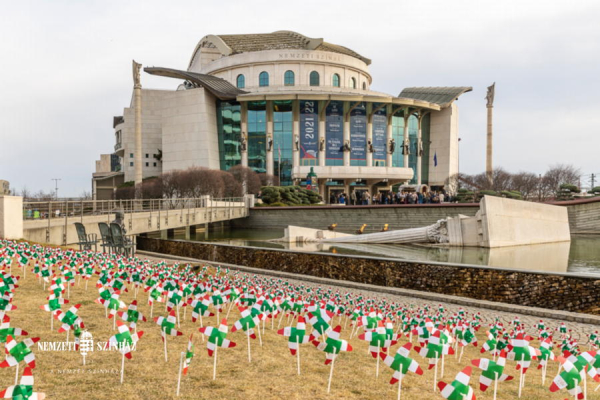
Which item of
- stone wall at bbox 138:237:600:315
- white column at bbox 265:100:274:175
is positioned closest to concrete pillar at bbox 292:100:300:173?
white column at bbox 265:100:274:175

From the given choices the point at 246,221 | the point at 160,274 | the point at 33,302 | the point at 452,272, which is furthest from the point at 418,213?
the point at 33,302

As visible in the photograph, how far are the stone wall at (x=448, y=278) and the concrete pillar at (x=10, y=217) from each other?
26.2 ft

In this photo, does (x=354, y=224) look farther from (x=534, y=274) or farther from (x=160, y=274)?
(x=160, y=274)

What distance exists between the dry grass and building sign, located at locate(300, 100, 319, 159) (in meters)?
64.0

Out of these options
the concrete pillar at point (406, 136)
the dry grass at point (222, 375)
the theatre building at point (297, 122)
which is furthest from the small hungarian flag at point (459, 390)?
the concrete pillar at point (406, 136)

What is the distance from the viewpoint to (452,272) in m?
14.5

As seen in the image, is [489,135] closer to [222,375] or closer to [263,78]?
[263,78]

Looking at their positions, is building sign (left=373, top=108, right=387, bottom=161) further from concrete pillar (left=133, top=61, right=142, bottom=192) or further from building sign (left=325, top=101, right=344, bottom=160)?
concrete pillar (left=133, top=61, right=142, bottom=192)

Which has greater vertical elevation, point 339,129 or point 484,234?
point 339,129

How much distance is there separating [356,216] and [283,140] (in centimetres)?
3464

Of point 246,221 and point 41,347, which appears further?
point 246,221

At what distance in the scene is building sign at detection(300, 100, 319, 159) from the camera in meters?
69.9

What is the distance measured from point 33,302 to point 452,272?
11.0m

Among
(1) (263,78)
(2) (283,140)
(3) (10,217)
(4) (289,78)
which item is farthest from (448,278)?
(1) (263,78)
